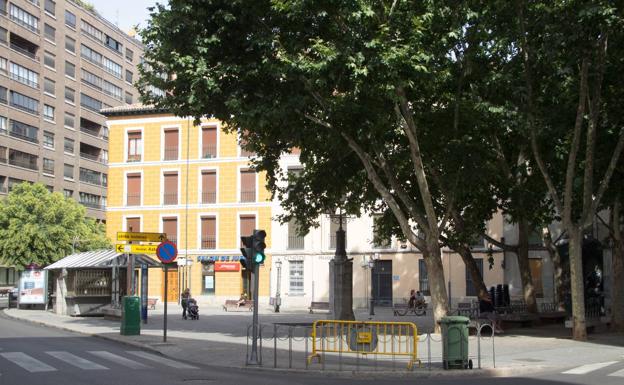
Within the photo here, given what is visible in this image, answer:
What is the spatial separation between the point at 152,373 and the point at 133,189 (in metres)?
42.6

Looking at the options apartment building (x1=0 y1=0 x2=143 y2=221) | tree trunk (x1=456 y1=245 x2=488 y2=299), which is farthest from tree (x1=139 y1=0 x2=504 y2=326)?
apartment building (x1=0 y1=0 x2=143 y2=221)

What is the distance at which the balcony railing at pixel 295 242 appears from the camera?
167 feet

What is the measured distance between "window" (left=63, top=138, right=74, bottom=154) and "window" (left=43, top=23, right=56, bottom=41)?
35.7 ft

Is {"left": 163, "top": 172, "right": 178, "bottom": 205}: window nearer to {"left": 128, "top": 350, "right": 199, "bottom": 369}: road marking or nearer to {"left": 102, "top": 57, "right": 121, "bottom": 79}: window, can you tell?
{"left": 128, "top": 350, "right": 199, "bottom": 369}: road marking

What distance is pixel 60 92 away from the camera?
259 ft

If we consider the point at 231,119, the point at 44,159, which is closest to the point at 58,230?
the point at 44,159

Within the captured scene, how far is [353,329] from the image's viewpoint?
1505 centimetres

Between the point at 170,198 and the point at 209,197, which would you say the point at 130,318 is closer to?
the point at 209,197

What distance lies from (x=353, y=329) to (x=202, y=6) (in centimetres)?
907

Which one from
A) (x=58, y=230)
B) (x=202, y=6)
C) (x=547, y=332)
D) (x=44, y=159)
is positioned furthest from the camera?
(x=44, y=159)

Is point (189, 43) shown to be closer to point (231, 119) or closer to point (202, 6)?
point (202, 6)

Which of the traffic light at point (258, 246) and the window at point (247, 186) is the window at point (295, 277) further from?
the traffic light at point (258, 246)

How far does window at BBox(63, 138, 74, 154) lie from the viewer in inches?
3145

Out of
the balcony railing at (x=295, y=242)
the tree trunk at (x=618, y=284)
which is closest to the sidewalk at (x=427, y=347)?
the tree trunk at (x=618, y=284)
